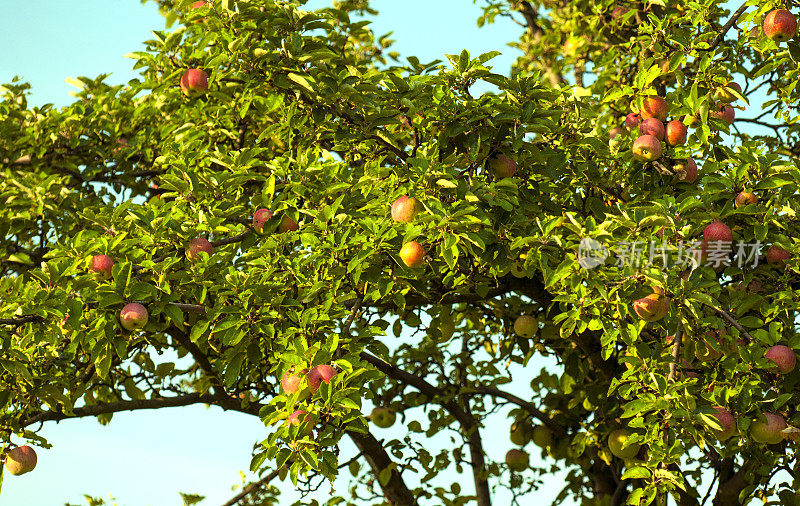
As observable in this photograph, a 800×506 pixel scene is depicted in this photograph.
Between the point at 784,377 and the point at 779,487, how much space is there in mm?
1089

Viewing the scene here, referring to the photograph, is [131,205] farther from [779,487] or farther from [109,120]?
[779,487]

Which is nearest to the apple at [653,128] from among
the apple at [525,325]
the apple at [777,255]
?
the apple at [777,255]

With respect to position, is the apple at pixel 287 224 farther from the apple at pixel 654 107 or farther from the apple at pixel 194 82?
the apple at pixel 654 107

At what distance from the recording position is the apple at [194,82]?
18.7 ft

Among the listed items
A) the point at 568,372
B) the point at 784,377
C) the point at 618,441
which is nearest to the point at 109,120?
the point at 568,372

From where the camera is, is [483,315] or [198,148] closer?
[198,148]

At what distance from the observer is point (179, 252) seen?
503cm

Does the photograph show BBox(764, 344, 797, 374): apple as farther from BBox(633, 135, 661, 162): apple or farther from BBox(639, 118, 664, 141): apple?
BBox(639, 118, 664, 141): apple

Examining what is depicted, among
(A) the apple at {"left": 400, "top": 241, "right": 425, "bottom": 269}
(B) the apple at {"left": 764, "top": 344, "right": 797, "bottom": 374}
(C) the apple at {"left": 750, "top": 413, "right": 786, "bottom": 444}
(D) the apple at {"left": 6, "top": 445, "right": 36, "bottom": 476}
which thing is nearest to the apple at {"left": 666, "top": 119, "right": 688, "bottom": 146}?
(B) the apple at {"left": 764, "top": 344, "right": 797, "bottom": 374}

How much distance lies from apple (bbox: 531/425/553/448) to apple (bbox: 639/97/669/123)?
3.00 metres

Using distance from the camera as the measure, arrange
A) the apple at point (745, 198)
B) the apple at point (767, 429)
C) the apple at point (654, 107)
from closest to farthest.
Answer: the apple at point (767, 429)
the apple at point (745, 198)
the apple at point (654, 107)

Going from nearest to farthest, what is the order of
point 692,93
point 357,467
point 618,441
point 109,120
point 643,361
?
1. point 643,361
2. point 692,93
3. point 618,441
4. point 357,467
5. point 109,120

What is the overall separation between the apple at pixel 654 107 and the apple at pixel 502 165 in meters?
1.26

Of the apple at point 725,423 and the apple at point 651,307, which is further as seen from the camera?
the apple at point 725,423
